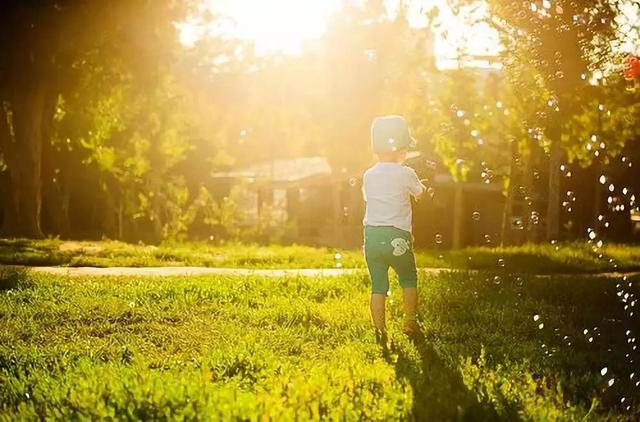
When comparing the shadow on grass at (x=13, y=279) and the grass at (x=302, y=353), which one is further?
the shadow on grass at (x=13, y=279)

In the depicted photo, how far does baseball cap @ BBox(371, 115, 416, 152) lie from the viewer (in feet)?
25.7

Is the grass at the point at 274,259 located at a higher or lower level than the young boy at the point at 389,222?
lower

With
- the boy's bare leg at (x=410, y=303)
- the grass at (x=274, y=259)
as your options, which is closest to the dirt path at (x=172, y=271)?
the grass at (x=274, y=259)

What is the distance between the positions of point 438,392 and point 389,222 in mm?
2355

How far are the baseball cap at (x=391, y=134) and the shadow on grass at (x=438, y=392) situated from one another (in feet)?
6.34

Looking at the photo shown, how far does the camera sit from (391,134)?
7.84m

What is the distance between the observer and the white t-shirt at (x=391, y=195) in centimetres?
774

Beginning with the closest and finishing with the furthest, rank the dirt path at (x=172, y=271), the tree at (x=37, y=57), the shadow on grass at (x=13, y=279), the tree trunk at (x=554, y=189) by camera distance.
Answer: the shadow on grass at (x=13, y=279) < the dirt path at (x=172, y=271) < the tree trunk at (x=554, y=189) < the tree at (x=37, y=57)

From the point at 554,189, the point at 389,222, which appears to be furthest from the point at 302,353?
the point at 554,189

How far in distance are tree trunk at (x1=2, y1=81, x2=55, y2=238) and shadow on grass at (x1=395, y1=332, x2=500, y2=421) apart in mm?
21563

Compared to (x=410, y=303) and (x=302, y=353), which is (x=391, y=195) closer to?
(x=410, y=303)

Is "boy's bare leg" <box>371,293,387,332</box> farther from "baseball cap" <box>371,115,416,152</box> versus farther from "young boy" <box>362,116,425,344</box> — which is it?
"baseball cap" <box>371,115,416,152</box>

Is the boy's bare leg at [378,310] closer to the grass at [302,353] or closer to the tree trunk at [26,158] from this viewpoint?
the grass at [302,353]

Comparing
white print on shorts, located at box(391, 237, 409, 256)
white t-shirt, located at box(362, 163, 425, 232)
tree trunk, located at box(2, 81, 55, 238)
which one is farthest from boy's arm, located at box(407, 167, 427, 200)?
tree trunk, located at box(2, 81, 55, 238)
